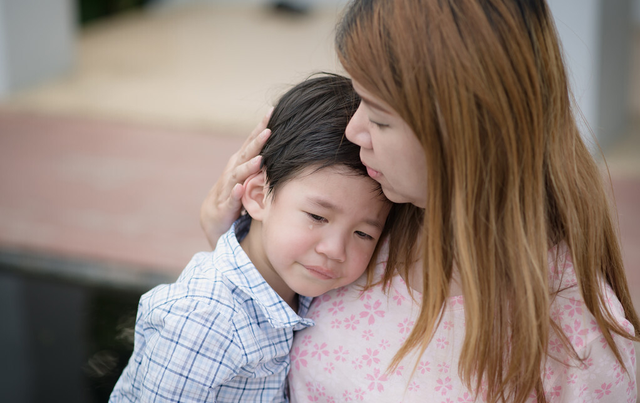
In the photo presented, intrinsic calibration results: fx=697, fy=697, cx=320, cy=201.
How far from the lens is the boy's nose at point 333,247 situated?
1.09 m

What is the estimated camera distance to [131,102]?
16.6 feet

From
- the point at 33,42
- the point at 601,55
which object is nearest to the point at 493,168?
the point at 601,55

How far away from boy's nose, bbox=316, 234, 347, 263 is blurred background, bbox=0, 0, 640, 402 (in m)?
0.35

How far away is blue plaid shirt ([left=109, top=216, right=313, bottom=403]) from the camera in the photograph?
42.0 inches

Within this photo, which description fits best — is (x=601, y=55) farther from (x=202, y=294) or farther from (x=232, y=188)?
(x=202, y=294)

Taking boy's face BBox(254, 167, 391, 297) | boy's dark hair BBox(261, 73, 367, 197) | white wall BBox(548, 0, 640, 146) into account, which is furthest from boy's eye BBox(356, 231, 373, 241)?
white wall BBox(548, 0, 640, 146)

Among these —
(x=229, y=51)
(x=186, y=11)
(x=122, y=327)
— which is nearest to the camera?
(x=122, y=327)

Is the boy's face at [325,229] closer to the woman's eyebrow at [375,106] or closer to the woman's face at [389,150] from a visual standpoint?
the woman's face at [389,150]

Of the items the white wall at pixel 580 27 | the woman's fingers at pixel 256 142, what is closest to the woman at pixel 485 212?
the woman's fingers at pixel 256 142

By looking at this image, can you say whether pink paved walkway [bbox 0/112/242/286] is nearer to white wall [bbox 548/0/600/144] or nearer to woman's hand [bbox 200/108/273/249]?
woman's hand [bbox 200/108/273/249]

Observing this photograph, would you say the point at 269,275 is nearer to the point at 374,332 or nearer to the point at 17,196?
the point at 374,332

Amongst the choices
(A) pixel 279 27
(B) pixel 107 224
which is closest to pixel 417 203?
(B) pixel 107 224

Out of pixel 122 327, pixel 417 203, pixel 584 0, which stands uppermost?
pixel 584 0

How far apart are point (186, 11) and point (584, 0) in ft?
18.7
